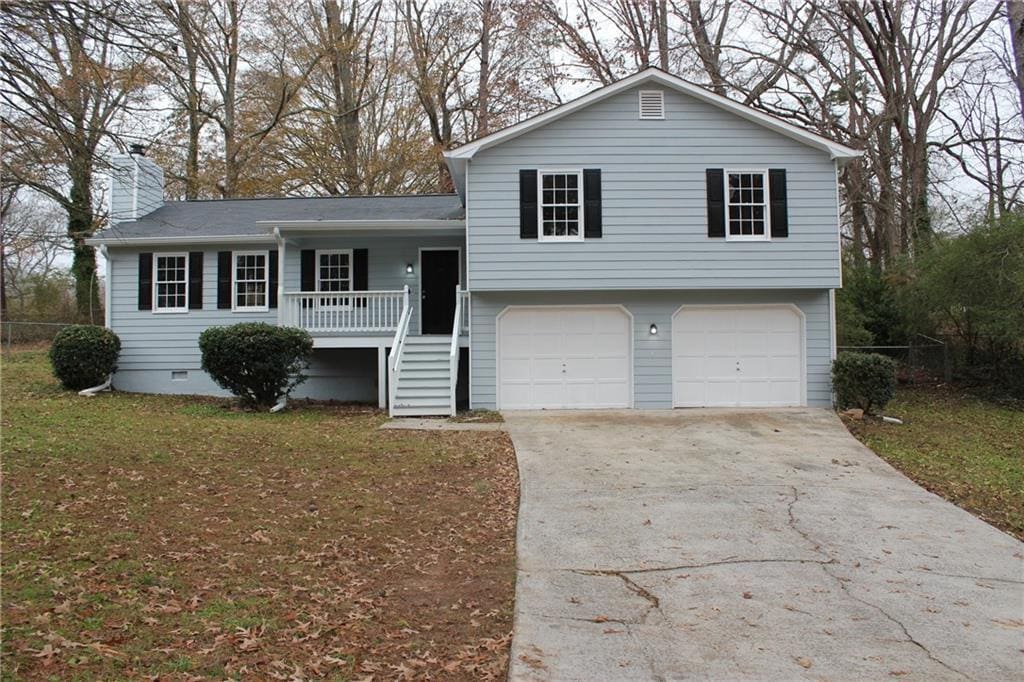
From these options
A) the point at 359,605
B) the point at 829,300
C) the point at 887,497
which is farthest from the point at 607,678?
the point at 829,300

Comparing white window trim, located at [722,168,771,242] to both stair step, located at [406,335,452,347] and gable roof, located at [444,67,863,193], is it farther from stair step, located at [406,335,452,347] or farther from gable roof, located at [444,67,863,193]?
stair step, located at [406,335,452,347]

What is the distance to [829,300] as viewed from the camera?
46.3ft

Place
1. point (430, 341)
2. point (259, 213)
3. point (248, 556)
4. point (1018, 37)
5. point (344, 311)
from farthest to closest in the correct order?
point (1018, 37), point (259, 213), point (344, 311), point (430, 341), point (248, 556)

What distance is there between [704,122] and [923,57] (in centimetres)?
1276

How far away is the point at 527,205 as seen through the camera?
45.0ft

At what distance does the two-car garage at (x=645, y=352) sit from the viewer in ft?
46.2

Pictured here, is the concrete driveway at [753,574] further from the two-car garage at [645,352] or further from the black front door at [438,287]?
the black front door at [438,287]

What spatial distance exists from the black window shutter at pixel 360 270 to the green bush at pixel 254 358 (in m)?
2.52

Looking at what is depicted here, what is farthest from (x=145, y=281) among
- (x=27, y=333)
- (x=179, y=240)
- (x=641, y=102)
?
(x=641, y=102)

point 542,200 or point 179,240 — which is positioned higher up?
point 542,200

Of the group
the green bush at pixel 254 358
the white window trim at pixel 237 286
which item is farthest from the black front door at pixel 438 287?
the white window trim at pixel 237 286

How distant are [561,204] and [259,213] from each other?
826 centimetres

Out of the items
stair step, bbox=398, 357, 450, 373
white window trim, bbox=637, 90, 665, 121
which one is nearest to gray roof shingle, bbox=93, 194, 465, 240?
stair step, bbox=398, 357, 450, 373

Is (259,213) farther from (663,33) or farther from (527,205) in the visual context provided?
(663,33)
